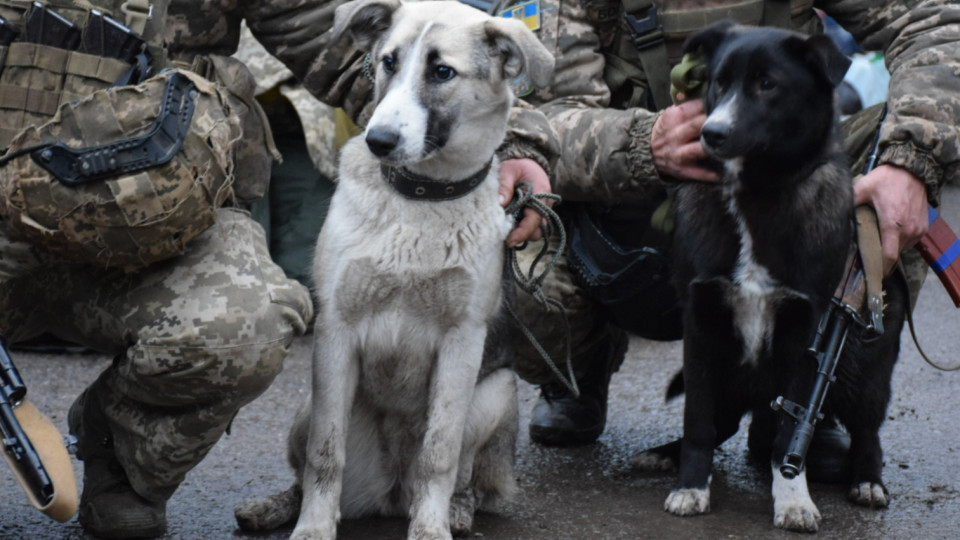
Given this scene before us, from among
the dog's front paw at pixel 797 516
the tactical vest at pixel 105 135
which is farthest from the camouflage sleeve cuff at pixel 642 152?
the tactical vest at pixel 105 135

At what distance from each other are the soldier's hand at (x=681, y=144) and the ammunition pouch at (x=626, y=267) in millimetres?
448

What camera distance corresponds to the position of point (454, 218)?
298 centimetres

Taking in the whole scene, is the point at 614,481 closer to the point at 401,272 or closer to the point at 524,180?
the point at 524,180

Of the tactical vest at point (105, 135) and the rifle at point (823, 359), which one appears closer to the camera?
the tactical vest at point (105, 135)

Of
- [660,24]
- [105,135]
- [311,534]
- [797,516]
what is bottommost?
[797,516]

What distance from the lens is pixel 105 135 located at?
8.94 feet

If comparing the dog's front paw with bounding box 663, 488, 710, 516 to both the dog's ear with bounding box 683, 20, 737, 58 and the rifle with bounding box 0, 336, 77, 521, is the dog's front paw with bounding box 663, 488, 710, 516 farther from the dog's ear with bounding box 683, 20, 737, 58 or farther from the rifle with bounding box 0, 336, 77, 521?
the rifle with bounding box 0, 336, 77, 521

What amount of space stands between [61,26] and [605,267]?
73.5 inches

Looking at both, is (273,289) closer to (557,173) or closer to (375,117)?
(375,117)

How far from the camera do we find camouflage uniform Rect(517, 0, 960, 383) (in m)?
3.41

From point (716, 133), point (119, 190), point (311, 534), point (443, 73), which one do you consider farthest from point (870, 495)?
point (119, 190)

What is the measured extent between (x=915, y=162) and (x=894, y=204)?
13 cm

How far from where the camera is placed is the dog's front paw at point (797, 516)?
317 centimetres

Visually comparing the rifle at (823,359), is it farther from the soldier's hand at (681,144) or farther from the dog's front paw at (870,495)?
the soldier's hand at (681,144)
